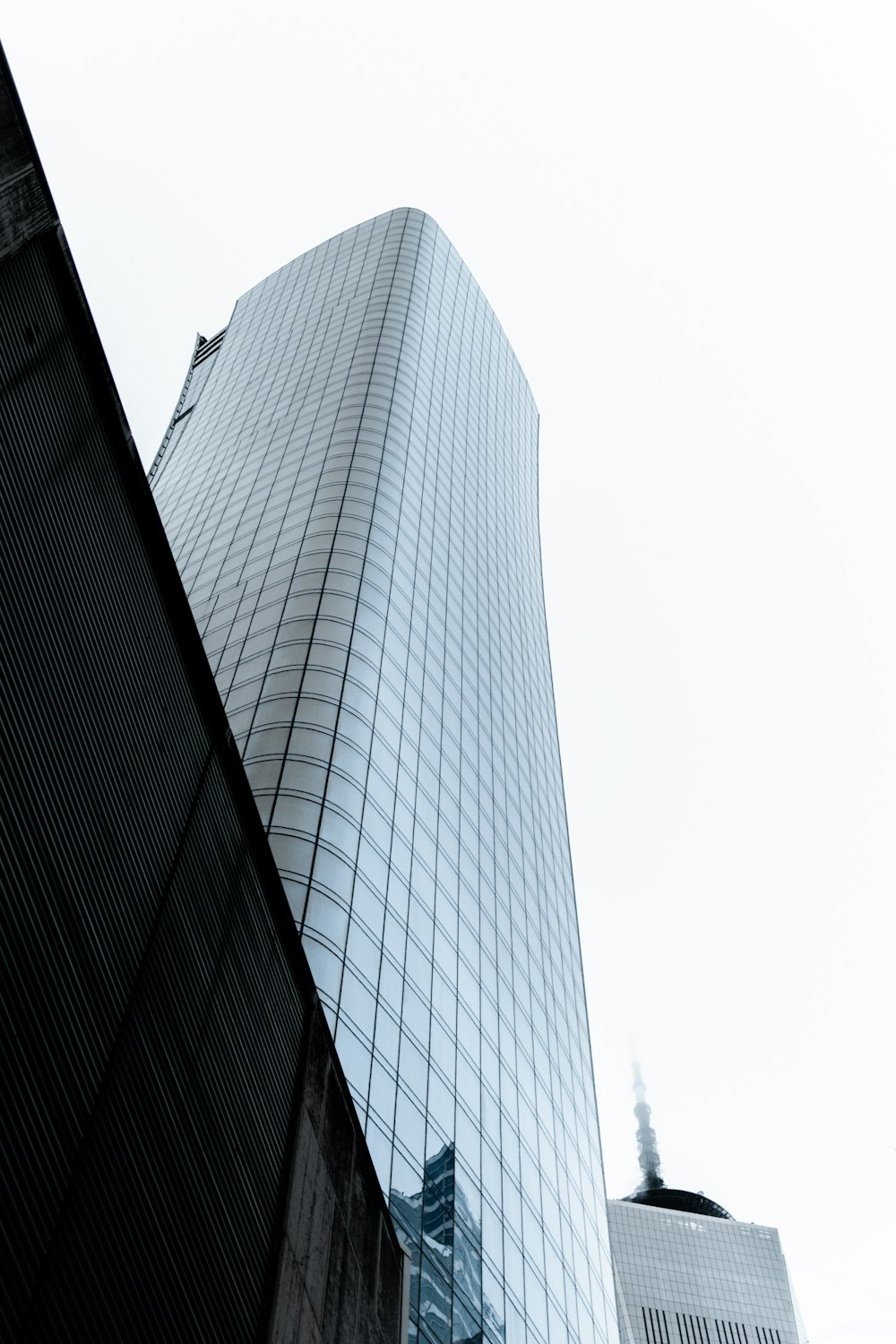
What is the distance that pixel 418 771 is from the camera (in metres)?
43.9

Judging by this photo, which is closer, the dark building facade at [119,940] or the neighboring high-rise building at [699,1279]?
the dark building facade at [119,940]

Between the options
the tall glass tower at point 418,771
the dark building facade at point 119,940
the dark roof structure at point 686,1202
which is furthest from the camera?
the dark roof structure at point 686,1202

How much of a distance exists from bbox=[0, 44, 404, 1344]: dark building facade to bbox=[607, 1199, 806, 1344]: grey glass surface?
121 meters

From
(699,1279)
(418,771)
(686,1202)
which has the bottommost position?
(699,1279)

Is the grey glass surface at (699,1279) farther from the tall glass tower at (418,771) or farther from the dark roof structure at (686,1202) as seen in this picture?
the tall glass tower at (418,771)

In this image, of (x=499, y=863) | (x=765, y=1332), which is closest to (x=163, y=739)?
(x=499, y=863)

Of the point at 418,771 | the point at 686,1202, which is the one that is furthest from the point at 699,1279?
the point at 418,771

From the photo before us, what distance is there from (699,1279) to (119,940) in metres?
133

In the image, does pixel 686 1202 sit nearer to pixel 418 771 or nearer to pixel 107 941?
pixel 418 771

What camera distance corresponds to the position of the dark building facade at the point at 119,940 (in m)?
9.77

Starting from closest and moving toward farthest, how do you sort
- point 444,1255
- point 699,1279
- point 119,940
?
point 119,940
point 444,1255
point 699,1279

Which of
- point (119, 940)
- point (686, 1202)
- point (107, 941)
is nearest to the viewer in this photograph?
point (107, 941)

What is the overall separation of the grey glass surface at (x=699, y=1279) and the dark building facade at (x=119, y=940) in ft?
396

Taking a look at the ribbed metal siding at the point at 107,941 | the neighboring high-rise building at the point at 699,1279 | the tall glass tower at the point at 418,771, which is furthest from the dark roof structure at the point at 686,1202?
the ribbed metal siding at the point at 107,941
